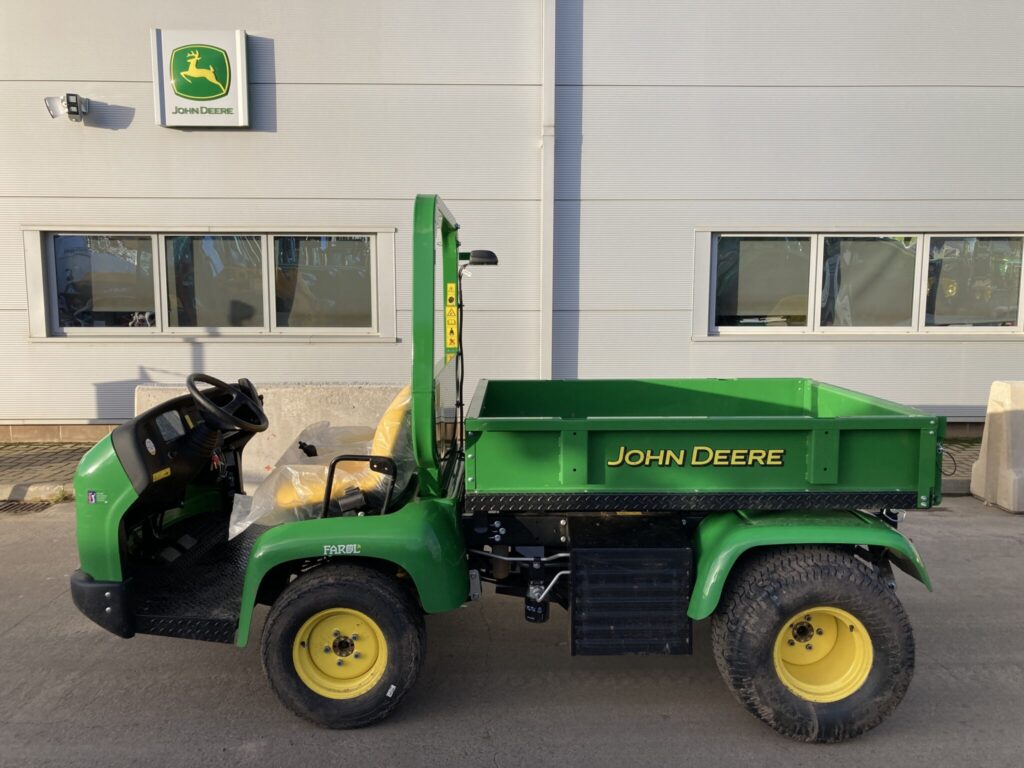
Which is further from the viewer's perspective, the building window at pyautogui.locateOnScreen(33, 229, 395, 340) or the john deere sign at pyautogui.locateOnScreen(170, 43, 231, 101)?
the building window at pyautogui.locateOnScreen(33, 229, 395, 340)

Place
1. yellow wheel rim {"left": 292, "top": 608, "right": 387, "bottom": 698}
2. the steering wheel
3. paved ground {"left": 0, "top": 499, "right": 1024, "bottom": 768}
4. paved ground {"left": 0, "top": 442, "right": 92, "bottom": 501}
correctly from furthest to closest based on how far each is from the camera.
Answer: paved ground {"left": 0, "top": 442, "right": 92, "bottom": 501} → the steering wheel → yellow wheel rim {"left": 292, "top": 608, "right": 387, "bottom": 698} → paved ground {"left": 0, "top": 499, "right": 1024, "bottom": 768}

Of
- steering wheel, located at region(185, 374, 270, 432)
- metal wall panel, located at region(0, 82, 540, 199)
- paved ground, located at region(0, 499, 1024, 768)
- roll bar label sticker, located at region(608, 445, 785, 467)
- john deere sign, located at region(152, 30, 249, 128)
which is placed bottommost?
paved ground, located at region(0, 499, 1024, 768)

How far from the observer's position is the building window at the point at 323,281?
862 cm

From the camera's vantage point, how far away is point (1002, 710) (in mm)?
3359

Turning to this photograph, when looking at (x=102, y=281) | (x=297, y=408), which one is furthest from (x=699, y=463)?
(x=102, y=281)

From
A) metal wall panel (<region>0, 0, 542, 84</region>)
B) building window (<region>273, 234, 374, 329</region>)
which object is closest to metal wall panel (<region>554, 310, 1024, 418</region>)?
building window (<region>273, 234, 374, 329</region>)

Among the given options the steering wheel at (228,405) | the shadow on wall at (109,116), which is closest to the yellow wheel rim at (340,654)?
the steering wheel at (228,405)

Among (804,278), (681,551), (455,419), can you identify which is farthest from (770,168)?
(681,551)

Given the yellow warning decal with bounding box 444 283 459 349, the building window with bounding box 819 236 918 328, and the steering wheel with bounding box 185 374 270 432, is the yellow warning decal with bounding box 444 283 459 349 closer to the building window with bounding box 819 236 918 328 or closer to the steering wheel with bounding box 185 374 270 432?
the steering wheel with bounding box 185 374 270 432

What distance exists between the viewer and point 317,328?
8.69 meters

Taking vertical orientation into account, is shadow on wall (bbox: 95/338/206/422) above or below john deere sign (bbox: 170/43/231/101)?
below

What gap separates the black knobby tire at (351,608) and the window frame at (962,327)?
7.91m

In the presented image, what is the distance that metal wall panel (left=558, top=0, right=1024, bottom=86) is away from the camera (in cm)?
830

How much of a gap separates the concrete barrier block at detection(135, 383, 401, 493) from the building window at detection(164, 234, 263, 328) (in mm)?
1840
